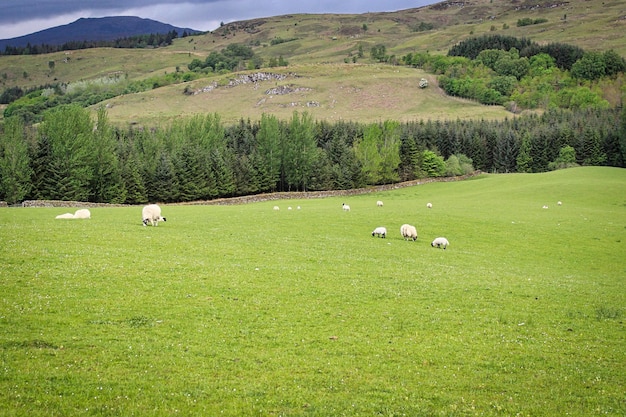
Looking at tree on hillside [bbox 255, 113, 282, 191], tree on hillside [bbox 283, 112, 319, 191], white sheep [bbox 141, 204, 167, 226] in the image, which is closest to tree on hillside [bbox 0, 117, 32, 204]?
tree on hillside [bbox 255, 113, 282, 191]

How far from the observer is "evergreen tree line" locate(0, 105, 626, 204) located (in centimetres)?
7844

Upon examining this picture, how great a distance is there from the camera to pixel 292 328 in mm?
16297

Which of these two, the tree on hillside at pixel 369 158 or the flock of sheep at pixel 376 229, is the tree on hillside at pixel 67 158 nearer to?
the flock of sheep at pixel 376 229

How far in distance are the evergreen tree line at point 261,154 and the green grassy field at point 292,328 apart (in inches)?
2096

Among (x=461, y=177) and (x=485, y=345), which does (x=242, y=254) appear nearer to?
(x=485, y=345)

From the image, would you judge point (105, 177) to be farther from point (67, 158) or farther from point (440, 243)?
point (440, 243)

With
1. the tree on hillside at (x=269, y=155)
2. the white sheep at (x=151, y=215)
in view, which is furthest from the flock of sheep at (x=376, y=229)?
the tree on hillside at (x=269, y=155)

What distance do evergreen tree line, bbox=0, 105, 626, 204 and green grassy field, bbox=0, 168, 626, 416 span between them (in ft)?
175

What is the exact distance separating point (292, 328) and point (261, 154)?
94.7m

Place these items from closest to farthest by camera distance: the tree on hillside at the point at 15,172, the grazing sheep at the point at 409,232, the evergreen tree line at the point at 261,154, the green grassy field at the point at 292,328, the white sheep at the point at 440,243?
the green grassy field at the point at 292,328
the white sheep at the point at 440,243
the grazing sheep at the point at 409,232
the tree on hillside at the point at 15,172
the evergreen tree line at the point at 261,154

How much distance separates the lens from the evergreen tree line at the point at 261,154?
257ft

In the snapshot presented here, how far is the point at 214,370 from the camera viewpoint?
503 inches

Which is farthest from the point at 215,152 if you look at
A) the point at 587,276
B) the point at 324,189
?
the point at 587,276

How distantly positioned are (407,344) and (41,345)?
35.6 ft
